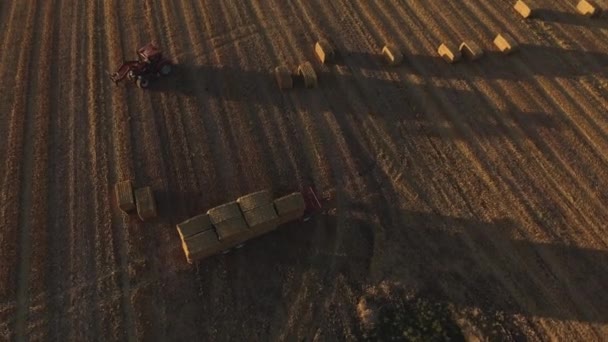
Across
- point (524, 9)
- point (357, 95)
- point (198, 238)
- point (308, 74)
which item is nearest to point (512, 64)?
point (524, 9)

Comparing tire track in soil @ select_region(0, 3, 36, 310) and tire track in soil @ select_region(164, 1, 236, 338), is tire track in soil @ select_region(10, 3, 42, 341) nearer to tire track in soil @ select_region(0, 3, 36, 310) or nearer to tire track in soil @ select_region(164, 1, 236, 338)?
tire track in soil @ select_region(0, 3, 36, 310)

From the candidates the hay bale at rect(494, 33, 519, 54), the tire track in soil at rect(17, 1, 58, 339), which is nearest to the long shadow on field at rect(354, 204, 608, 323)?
the hay bale at rect(494, 33, 519, 54)

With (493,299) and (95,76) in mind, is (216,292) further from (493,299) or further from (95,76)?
(95,76)

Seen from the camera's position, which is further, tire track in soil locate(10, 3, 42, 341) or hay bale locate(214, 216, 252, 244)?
hay bale locate(214, 216, 252, 244)

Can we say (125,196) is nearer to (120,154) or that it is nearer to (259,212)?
(120,154)

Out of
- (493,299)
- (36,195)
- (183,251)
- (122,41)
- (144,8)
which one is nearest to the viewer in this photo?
(493,299)

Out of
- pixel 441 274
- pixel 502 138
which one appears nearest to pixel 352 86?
pixel 502 138

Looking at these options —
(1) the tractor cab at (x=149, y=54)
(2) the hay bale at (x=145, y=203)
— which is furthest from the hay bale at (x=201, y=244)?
(1) the tractor cab at (x=149, y=54)
